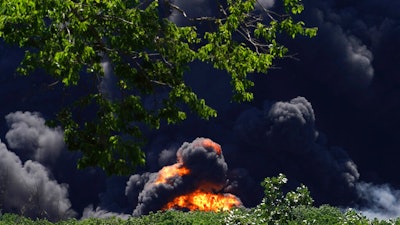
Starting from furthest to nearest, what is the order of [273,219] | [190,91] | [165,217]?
1. [165,217]
2. [273,219]
3. [190,91]

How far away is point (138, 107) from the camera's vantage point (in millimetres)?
21859

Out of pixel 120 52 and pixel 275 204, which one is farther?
pixel 275 204

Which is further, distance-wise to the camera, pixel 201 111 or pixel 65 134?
pixel 201 111

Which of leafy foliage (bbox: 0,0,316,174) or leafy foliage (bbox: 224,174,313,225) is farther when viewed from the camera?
leafy foliage (bbox: 224,174,313,225)

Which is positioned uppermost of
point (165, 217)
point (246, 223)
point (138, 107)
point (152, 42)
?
point (165, 217)

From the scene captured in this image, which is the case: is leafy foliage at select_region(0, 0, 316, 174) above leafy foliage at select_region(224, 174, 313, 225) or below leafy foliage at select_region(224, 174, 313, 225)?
below

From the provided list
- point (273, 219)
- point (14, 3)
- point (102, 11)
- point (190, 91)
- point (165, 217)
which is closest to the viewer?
point (14, 3)

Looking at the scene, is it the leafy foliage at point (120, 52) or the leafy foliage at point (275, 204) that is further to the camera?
the leafy foliage at point (275, 204)

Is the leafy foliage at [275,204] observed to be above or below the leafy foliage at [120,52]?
above

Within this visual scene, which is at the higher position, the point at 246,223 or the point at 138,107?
the point at 246,223

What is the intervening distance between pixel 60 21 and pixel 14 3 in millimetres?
1426

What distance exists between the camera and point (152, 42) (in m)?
21.8

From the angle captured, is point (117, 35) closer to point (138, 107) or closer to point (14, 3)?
point (138, 107)

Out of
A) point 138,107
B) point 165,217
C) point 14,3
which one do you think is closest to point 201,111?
point 138,107
